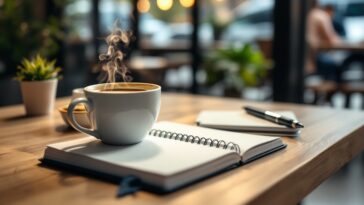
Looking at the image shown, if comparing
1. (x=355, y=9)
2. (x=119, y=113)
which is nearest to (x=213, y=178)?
(x=119, y=113)

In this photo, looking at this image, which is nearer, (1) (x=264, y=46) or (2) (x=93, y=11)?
(1) (x=264, y=46)

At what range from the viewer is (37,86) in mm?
1140

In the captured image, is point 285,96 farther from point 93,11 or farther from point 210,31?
point 93,11

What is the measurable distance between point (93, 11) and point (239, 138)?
14.2 feet

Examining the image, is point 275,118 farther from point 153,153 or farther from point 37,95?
point 37,95

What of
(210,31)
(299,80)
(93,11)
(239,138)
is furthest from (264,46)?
(239,138)

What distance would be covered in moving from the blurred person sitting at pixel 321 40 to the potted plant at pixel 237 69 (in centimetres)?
58

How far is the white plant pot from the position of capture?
1.14 meters

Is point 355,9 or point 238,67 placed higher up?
point 355,9

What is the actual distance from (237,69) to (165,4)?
1.28 meters

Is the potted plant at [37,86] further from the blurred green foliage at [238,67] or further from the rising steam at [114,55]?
the blurred green foliage at [238,67]

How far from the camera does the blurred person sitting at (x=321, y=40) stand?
4.00 m

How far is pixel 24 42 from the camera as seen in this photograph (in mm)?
3781

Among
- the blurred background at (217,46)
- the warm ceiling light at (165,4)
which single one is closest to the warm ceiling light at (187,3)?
the blurred background at (217,46)
